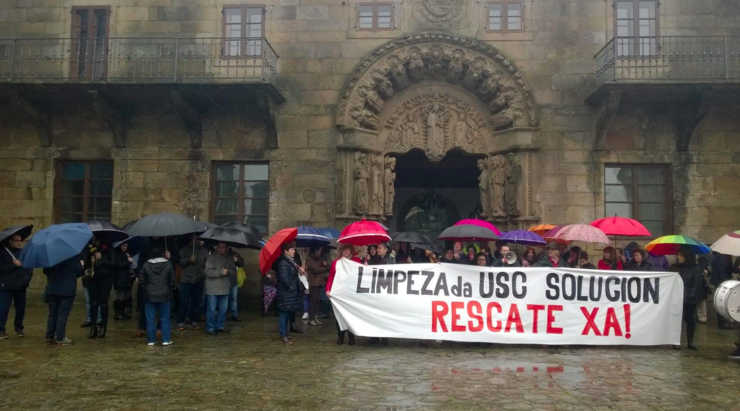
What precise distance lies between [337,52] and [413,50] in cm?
188

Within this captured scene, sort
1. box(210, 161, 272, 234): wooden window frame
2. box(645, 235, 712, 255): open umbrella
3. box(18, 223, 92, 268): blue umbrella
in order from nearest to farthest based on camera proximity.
A: box(18, 223, 92, 268): blue umbrella → box(645, 235, 712, 255): open umbrella → box(210, 161, 272, 234): wooden window frame

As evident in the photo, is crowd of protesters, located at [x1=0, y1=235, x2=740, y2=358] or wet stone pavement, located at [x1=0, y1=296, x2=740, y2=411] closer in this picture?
wet stone pavement, located at [x1=0, y1=296, x2=740, y2=411]

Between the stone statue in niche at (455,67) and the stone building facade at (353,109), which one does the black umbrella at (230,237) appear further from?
the stone statue in niche at (455,67)

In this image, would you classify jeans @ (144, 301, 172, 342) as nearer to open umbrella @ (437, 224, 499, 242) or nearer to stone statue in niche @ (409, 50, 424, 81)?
open umbrella @ (437, 224, 499, 242)

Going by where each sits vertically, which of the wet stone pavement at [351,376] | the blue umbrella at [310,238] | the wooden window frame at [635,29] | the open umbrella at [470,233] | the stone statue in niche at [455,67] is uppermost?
the wooden window frame at [635,29]

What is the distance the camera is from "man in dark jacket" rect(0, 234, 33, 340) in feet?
32.0

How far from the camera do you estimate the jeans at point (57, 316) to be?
9.34 meters

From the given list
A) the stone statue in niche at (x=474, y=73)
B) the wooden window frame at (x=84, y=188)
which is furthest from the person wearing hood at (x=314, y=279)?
the wooden window frame at (x=84, y=188)

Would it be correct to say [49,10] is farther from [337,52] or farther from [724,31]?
[724,31]

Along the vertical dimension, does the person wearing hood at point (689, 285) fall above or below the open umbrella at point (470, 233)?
below

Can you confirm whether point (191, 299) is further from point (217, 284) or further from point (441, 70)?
point (441, 70)

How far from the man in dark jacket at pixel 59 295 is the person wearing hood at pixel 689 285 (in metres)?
9.75

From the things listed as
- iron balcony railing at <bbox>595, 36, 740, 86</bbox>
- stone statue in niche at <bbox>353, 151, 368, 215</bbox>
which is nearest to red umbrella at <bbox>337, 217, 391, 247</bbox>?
stone statue in niche at <bbox>353, 151, 368, 215</bbox>

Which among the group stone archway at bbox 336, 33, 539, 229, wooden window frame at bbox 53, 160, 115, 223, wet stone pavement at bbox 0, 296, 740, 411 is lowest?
wet stone pavement at bbox 0, 296, 740, 411
